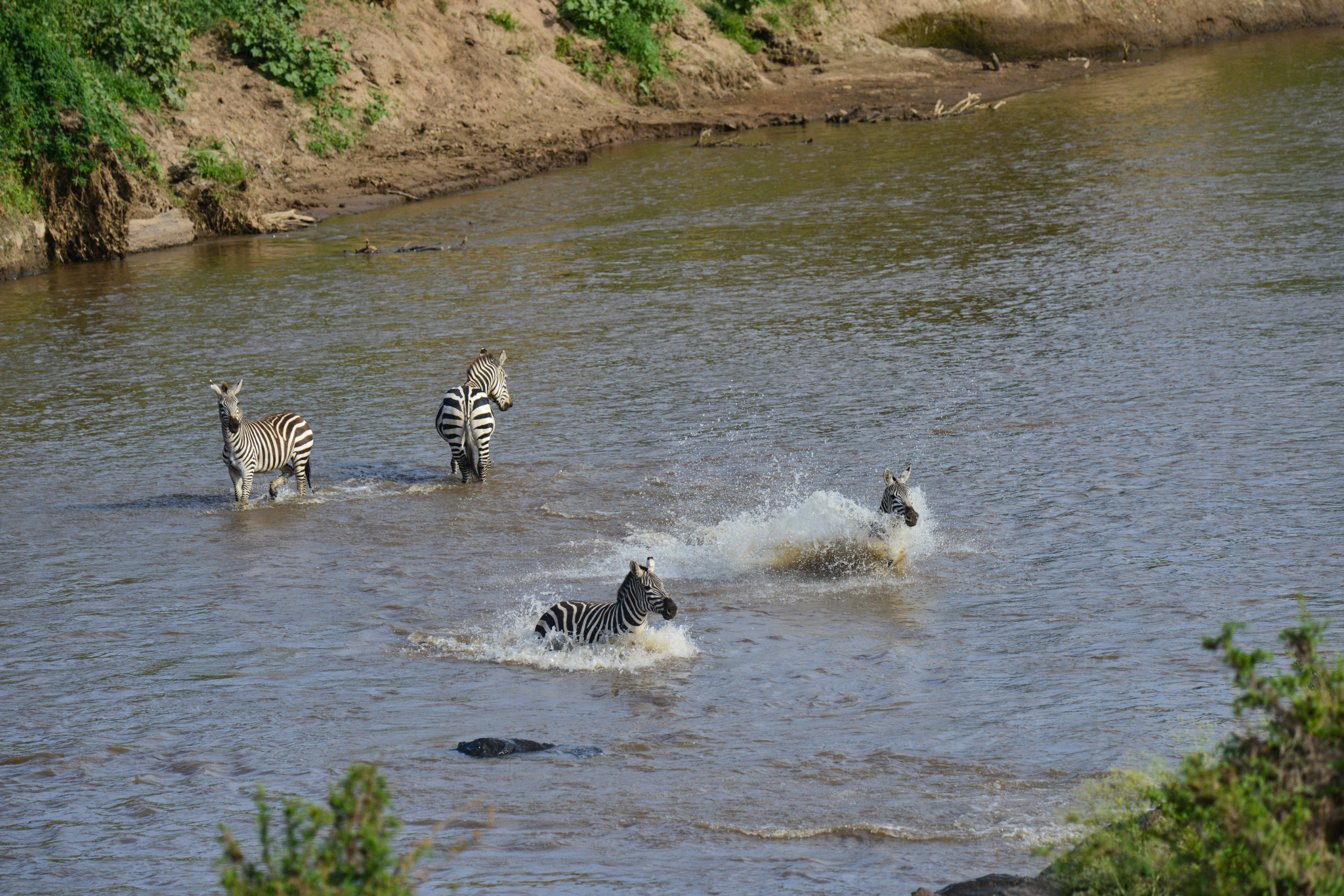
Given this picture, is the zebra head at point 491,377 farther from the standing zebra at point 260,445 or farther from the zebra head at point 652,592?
the zebra head at point 652,592

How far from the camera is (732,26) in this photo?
46031 millimetres

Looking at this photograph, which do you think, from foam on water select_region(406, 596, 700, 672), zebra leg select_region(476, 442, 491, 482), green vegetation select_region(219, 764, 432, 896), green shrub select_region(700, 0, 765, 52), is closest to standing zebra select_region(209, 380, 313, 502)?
zebra leg select_region(476, 442, 491, 482)

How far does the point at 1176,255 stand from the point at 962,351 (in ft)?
19.6

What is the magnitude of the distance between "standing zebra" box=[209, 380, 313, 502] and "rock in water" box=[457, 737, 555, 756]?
21.1 ft

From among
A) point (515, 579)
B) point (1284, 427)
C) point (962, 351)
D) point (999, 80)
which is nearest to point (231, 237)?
point (962, 351)

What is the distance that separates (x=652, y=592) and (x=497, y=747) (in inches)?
64.0

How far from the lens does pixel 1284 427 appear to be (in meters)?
13.0

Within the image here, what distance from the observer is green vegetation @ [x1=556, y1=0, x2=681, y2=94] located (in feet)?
139

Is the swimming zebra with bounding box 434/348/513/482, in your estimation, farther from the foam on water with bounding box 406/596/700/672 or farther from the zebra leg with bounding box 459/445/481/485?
the foam on water with bounding box 406/596/700/672

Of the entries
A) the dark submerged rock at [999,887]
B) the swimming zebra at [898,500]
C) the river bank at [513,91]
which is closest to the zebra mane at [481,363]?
the swimming zebra at [898,500]

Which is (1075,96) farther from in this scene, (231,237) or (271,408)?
(271,408)

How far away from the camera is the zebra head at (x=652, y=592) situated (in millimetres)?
8570

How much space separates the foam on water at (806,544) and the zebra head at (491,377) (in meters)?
3.84

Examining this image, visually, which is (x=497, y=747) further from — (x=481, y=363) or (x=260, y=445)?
(x=481, y=363)
